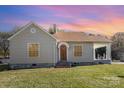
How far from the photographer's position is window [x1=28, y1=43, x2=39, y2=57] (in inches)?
1082

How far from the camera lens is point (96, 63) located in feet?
96.1

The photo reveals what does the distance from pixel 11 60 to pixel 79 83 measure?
11.6 m

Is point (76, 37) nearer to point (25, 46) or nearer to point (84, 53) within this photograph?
point (84, 53)

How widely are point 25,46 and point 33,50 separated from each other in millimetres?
746

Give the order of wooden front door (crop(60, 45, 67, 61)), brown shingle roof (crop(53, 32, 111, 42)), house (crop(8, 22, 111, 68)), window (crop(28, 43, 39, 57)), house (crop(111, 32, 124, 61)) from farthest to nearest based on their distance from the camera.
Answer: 1. house (crop(111, 32, 124, 61))
2. brown shingle roof (crop(53, 32, 111, 42))
3. wooden front door (crop(60, 45, 67, 61))
4. window (crop(28, 43, 39, 57))
5. house (crop(8, 22, 111, 68))

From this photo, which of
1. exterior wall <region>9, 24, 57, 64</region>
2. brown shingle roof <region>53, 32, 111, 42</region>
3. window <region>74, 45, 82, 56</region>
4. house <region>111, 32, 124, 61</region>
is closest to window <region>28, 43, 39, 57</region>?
exterior wall <region>9, 24, 57, 64</region>

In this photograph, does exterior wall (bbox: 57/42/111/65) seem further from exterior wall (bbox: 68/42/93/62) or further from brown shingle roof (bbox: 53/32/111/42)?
brown shingle roof (bbox: 53/32/111/42)

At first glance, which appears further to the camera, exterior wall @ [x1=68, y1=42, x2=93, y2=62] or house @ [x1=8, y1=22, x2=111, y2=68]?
exterior wall @ [x1=68, y1=42, x2=93, y2=62]

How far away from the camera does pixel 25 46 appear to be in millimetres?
27516

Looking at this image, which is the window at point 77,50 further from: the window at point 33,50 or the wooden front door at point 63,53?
the window at point 33,50

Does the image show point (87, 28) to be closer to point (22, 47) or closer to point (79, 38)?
point (79, 38)

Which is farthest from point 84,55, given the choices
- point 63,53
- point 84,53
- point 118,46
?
point 118,46

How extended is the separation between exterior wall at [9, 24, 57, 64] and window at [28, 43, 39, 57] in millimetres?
300

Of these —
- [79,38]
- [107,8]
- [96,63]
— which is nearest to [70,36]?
→ [79,38]
